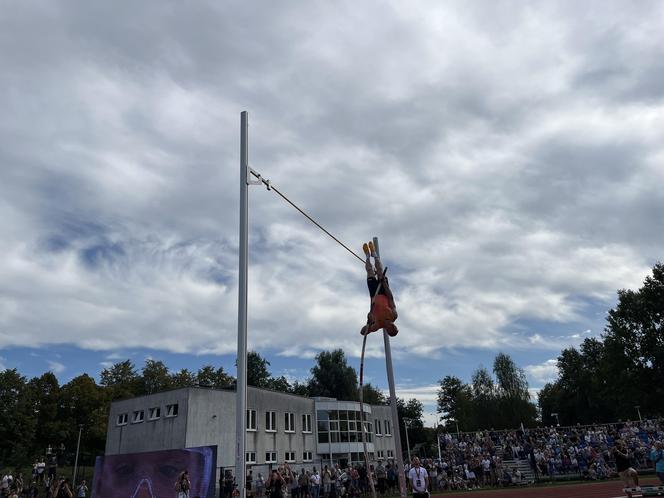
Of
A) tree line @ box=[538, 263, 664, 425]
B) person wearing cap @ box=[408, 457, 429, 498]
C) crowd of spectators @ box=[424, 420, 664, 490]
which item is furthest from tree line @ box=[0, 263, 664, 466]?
person wearing cap @ box=[408, 457, 429, 498]

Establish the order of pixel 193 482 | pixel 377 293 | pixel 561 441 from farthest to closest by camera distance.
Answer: pixel 561 441 → pixel 193 482 → pixel 377 293

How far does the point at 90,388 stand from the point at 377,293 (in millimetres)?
41866

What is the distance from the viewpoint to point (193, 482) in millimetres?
19078

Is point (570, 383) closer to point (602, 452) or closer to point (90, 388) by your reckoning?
point (602, 452)

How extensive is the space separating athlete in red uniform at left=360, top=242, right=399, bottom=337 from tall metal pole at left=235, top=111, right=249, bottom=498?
1.97m

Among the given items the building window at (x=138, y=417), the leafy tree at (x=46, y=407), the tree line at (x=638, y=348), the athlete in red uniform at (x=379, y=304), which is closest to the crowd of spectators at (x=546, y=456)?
the tree line at (x=638, y=348)

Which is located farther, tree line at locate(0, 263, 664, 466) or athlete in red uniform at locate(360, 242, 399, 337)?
tree line at locate(0, 263, 664, 466)

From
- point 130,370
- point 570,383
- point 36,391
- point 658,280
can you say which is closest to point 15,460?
Result: point 36,391

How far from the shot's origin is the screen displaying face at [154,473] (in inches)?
755

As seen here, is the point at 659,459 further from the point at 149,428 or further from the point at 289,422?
the point at 149,428

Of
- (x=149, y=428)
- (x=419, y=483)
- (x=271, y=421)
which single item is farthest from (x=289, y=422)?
(x=419, y=483)

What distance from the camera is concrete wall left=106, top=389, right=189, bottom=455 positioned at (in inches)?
933

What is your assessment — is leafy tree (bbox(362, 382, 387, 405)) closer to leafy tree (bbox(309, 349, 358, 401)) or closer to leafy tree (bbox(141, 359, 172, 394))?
leafy tree (bbox(309, 349, 358, 401))

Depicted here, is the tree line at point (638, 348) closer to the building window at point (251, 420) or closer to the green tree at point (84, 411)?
the building window at point (251, 420)
